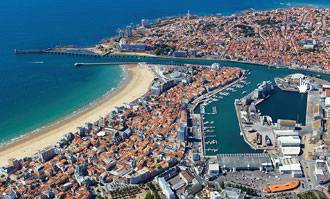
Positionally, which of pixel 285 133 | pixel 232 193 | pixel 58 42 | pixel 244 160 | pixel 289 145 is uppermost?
pixel 58 42

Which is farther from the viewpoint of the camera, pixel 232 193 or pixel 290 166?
pixel 290 166

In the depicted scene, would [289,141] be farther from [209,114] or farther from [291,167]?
[209,114]

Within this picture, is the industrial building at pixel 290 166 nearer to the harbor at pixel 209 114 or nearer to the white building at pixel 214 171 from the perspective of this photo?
the white building at pixel 214 171

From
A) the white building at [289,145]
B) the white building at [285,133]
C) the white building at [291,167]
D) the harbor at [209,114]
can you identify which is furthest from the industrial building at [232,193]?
the white building at [285,133]

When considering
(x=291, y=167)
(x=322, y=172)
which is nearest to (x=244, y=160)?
(x=291, y=167)

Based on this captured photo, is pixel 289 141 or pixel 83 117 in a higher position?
pixel 83 117

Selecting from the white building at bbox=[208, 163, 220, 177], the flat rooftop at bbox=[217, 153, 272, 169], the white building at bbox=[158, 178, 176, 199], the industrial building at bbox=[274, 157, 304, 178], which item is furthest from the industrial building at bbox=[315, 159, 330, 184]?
the white building at bbox=[158, 178, 176, 199]

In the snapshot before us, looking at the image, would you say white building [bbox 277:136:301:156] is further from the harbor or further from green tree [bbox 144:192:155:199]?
green tree [bbox 144:192:155:199]
